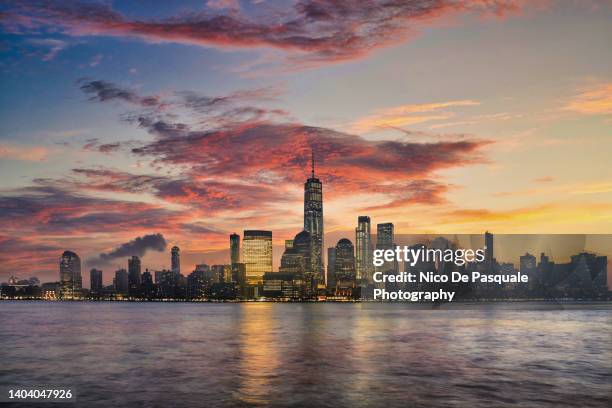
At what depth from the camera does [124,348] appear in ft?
308

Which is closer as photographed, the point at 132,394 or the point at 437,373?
the point at 132,394

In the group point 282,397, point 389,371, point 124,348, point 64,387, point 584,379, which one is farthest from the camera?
point 124,348

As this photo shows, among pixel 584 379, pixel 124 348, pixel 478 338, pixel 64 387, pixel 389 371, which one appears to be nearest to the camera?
pixel 64 387

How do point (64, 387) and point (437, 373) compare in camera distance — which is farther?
point (437, 373)

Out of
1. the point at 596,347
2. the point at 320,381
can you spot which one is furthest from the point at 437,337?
the point at 320,381

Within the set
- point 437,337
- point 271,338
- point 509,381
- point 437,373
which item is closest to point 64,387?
point 437,373

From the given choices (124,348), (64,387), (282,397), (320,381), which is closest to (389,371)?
(320,381)

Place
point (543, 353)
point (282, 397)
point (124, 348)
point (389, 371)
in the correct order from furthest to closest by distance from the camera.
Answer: point (124, 348), point (543, 353), point (389, 371), point (282, 397)

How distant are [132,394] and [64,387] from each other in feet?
32.3

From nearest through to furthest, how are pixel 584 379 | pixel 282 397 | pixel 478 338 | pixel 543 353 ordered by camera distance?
pixel 282 397, pixel 584 379, pixel 543 353, pixel 478 338

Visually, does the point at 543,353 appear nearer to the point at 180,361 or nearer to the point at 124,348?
the point at 180,361

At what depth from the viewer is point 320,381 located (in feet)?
195

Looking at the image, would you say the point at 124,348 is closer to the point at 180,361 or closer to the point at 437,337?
the point at 180,361

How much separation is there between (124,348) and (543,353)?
204 feet
